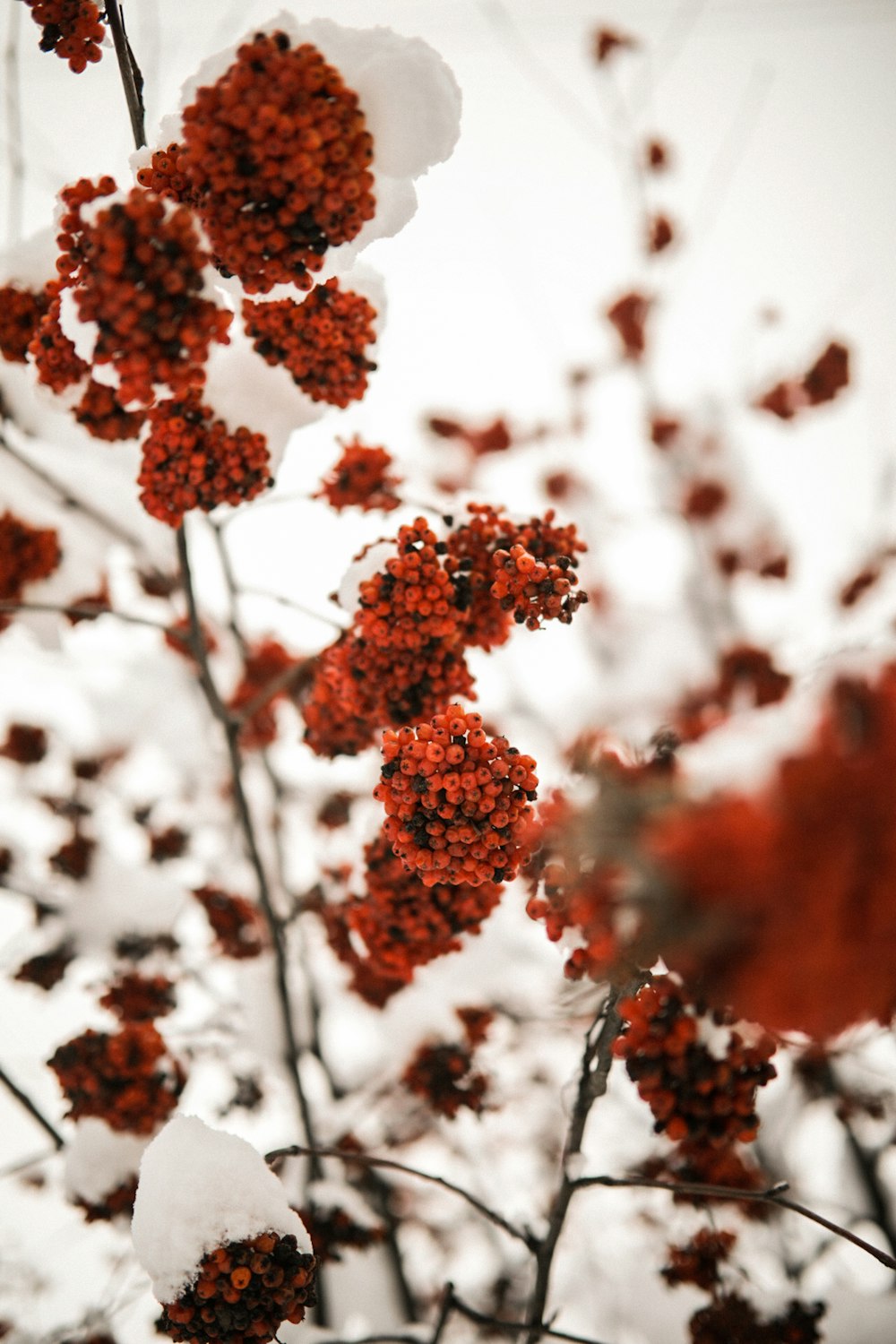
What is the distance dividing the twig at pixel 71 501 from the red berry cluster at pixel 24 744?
1.04 metres

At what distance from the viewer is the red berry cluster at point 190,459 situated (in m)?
1.41

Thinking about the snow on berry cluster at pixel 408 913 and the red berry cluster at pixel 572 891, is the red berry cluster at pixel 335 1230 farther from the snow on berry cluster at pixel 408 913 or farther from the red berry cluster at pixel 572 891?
the red berry cluster at pixel 572 891

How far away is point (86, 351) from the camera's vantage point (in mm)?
1111

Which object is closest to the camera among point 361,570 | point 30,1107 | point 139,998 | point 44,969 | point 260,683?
point 361,570

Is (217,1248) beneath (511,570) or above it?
beneath

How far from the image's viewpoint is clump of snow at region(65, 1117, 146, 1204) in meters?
1.87

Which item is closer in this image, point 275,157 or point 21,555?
point 275,157

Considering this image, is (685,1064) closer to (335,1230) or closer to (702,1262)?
(702,1262)

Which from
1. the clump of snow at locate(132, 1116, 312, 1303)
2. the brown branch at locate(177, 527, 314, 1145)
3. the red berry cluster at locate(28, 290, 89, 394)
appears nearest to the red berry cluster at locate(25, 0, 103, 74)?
the red berry cluster at locate(28, 290, 89, 394)

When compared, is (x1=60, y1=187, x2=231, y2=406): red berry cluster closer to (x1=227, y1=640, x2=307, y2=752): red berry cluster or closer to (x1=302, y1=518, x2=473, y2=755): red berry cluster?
(x1=302, y1=518, x2=473, y2=755): red berry cluster

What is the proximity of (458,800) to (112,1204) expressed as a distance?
5.31ft

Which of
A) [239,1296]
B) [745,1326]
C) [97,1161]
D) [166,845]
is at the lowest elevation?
[239,1296]

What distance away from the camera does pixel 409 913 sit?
1.51 meters

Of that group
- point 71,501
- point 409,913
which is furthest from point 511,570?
point 71,501
